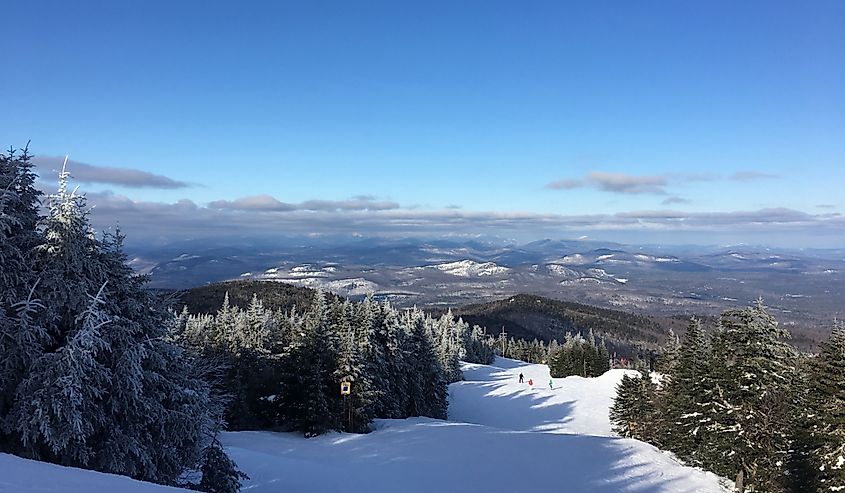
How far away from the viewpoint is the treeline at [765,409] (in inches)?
759

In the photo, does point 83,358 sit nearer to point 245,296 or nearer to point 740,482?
point 740,482

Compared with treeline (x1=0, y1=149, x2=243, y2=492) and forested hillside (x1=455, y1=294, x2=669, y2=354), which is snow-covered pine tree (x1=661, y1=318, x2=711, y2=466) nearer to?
treeline (x1=0, y1=149, x2=243, y2=492)

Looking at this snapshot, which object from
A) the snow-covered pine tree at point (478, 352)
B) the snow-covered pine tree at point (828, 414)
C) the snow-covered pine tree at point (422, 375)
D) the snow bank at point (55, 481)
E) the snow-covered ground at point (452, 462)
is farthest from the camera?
the snow-covered pine tree at point (478, 352)

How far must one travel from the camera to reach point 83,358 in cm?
1076

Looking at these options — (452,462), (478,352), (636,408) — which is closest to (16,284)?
(452,462)

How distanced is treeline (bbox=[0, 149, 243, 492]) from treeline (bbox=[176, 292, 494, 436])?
8.81 meters

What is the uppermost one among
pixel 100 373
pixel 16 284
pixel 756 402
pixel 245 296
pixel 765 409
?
pixel 16 284

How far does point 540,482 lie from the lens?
21.0 metres

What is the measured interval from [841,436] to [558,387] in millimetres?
42686

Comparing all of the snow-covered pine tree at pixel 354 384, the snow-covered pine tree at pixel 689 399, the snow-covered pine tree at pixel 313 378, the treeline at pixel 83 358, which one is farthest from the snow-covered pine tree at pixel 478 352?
the treeline at pixel 83 358

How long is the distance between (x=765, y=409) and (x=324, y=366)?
21.0 meters

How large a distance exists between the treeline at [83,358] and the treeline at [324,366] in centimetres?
881

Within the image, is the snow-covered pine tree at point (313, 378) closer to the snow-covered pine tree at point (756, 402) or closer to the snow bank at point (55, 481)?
the snow bank at point (55, 481)

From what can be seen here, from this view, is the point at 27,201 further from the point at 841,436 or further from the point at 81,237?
the point at 841,436
